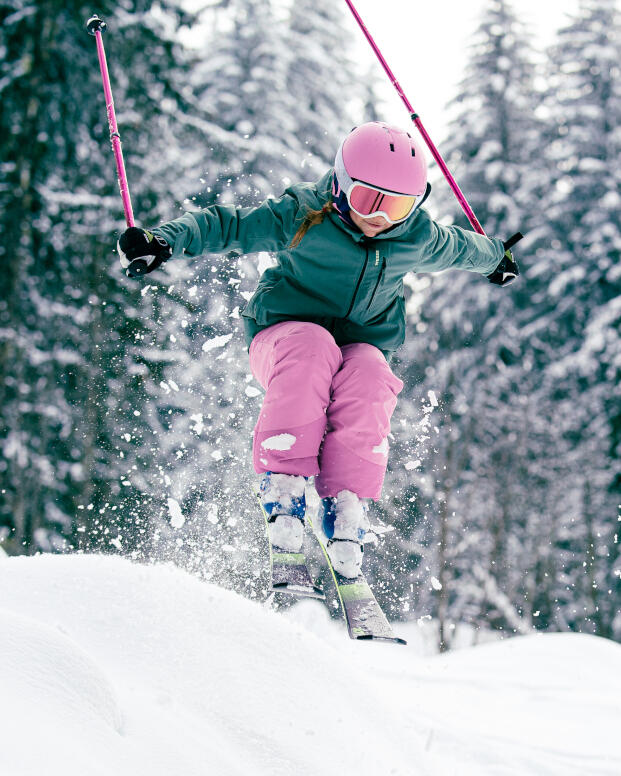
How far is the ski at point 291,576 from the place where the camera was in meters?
3.14

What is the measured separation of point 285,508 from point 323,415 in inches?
18.2

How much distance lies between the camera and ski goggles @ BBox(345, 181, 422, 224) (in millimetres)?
3521

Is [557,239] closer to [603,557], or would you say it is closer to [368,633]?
[603,557]

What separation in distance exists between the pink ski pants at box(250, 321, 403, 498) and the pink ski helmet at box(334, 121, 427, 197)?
734 mm

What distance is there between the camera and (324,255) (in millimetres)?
3725

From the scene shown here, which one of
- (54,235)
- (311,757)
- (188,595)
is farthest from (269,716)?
(54,235)

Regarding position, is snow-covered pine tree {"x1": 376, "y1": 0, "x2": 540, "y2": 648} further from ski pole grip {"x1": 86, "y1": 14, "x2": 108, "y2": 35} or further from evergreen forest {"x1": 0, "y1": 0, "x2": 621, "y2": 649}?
ski pole grip {"x1": 86, "y1": 14, "x2": 108, "y2": 35}

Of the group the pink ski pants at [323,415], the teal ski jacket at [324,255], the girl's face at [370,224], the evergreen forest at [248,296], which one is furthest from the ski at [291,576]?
the evergreen forest at [248,296]

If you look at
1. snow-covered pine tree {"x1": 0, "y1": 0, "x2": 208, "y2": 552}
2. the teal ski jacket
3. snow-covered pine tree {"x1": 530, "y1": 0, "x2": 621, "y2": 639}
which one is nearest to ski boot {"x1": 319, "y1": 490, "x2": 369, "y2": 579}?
the teal ski jacket

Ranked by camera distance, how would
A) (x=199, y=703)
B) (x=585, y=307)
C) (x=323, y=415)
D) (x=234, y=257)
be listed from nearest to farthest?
(x=199, y=703), (x=323, y=415), (x=234, y=257), (x=585, y=307)

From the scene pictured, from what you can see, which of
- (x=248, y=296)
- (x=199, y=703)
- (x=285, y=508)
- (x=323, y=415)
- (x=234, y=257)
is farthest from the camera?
(x=234, y=257)

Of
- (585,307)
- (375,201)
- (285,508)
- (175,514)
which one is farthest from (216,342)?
(285,508)

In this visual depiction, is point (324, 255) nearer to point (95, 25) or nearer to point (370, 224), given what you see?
point (370, 224)

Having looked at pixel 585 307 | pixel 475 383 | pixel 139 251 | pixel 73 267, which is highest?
pixel 139 251
